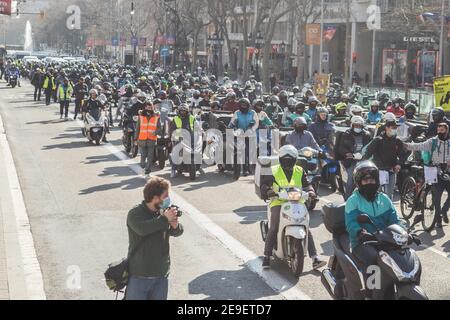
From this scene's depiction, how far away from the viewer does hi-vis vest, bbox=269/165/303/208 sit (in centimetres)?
1068

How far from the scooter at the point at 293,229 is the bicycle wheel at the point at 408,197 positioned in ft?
13.6

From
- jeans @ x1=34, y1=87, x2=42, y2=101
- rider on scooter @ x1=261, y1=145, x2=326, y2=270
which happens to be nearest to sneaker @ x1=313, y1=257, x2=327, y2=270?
rider on scooter @ x1=261, y1=145, x2=326, y2=270

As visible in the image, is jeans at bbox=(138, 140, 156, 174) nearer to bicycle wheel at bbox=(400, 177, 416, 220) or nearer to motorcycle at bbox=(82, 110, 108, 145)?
motorcycle at bbox=(82, 110, 108, 145)

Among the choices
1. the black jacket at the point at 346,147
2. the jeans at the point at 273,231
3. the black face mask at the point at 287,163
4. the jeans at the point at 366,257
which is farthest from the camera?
the black jacket at the point at 346,147

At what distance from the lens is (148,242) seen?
23.1ft

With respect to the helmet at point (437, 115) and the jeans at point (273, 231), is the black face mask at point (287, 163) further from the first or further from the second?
the helmet at point (437, 115)

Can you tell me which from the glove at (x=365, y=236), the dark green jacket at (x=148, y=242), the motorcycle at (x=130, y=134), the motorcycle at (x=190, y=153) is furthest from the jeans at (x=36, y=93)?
the dark green jacket at (x=148, y=242)

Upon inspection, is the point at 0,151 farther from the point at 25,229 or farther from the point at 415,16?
the point at 415,16

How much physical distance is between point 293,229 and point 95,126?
634 inches

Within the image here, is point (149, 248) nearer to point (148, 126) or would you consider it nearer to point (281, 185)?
point (281, 185)

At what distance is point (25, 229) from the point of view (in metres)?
13.0

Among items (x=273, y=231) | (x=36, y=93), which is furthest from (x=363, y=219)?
(x=36, y=93)

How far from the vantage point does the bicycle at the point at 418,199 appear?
1362cm
